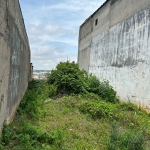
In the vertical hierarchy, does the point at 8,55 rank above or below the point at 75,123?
above

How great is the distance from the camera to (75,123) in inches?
211

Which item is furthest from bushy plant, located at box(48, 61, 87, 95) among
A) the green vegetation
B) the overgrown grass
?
the overgrown grass

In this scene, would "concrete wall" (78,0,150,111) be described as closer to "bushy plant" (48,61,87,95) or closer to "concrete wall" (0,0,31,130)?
"bushy plant" (48,61,87,95)

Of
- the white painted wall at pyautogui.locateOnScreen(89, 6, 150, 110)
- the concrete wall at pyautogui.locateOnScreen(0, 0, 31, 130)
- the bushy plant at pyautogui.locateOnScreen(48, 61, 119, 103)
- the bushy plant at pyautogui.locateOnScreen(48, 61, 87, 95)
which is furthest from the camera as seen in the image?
the bushy plant at pyautogui.locateOnScreen(48, 61, 87, 95)

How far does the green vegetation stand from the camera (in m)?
3.73

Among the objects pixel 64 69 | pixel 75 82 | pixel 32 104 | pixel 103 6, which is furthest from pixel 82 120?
pixel 103 6

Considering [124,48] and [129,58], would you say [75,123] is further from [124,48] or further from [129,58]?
[124,48]

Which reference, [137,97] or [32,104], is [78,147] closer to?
[32,104]

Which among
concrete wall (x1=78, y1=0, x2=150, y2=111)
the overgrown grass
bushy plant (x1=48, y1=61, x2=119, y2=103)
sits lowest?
the overgrown grass

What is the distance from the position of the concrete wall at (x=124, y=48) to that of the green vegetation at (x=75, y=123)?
0.70 meters

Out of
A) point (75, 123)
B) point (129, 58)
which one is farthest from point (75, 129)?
point (129, 58)

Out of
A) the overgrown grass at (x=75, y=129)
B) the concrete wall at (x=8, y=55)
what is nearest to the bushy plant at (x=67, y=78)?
the overgrown grass at (x=75, y=129)

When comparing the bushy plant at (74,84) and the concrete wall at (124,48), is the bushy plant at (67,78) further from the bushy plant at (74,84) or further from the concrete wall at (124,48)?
the concrete wall at (124,48)

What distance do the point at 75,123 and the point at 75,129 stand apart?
17.6 inches
